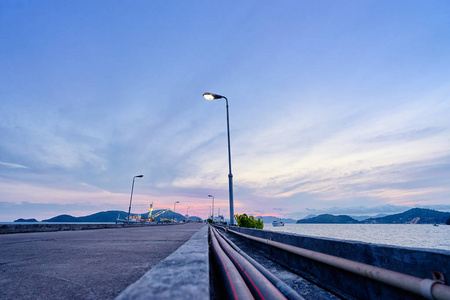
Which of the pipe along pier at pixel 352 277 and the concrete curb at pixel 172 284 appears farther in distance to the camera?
the pipe along pier at pixel 352 277

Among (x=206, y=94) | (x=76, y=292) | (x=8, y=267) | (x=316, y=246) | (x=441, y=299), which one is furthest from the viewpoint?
(x=206, y=94)

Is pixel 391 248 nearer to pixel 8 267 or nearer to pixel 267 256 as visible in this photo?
pixel 267 256

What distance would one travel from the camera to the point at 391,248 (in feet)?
6.92

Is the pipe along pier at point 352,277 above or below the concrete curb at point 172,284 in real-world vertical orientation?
below

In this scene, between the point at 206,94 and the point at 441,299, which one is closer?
the point at 441,299

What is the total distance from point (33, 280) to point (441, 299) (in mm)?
3537

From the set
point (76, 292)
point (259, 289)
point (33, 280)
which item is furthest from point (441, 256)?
point (33, 280)

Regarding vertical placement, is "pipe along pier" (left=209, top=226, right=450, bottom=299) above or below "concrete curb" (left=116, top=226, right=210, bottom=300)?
below

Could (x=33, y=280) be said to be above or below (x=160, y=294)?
below

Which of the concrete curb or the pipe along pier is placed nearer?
the concrete curb

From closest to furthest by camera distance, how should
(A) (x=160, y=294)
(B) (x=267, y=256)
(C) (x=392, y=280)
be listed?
(A) (x=160, y=294)
(C) (x=392, y=280)
(B) (x=267, y=256)

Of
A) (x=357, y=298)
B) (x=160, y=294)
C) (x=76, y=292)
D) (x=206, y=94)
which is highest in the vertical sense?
(x=206, y=94)

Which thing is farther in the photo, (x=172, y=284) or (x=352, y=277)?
(x=352, y=277)

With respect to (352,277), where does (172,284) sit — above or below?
above
